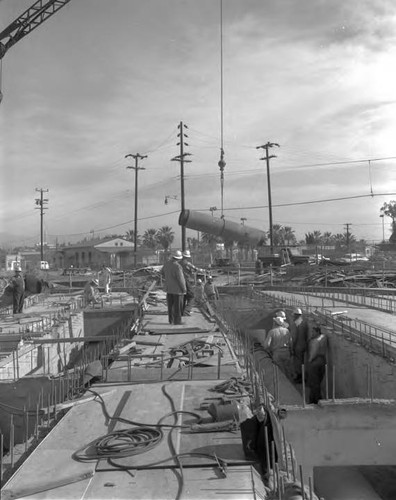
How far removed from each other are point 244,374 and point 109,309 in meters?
9.93

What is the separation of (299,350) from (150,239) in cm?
7650

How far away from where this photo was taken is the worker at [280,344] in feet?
39.8

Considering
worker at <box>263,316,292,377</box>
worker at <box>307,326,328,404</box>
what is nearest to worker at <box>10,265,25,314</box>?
worker at <box>263,316,292,377</box>

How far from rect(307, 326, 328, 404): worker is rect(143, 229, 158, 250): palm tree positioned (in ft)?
247

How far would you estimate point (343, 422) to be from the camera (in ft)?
23.0

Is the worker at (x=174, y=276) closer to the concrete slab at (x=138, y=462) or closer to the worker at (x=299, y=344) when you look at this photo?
the worker at (x=299, y=344)

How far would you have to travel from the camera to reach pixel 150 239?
88062 mm

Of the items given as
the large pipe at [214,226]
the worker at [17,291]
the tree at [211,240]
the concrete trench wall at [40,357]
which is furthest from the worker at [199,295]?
the tree at [211,240]

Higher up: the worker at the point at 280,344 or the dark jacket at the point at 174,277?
the dark jacket at the point at 174,277

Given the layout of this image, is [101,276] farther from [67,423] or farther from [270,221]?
[270,221]

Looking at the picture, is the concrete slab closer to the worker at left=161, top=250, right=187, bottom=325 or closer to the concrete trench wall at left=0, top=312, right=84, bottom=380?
the concrete trench wall at left=0, top=312, right=84, bottom=380

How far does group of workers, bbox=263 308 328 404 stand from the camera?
11.8 meters

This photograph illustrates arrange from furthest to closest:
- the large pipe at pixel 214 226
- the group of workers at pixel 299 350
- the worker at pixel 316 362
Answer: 1. the large pipe at pixel 214 226
2. the group of workers at pixel 299 350
3. the worker at pixel 316 362

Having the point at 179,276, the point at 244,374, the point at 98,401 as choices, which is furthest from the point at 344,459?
the point at 179,276
